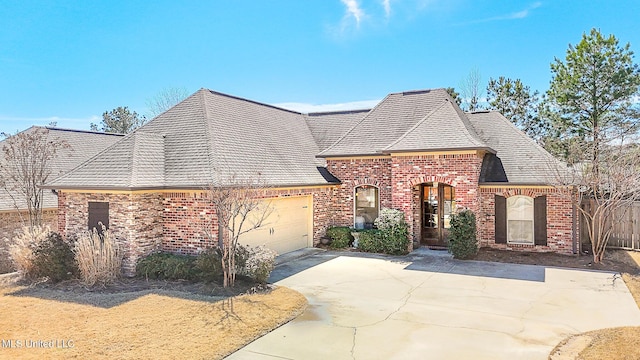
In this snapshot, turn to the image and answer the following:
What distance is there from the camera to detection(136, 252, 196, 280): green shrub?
33.5ft

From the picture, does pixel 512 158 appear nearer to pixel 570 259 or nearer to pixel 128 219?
pixel 570 259

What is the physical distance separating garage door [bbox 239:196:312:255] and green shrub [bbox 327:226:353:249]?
95 centimetres

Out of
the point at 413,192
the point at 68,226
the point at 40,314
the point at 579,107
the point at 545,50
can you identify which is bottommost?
the point at 40,314

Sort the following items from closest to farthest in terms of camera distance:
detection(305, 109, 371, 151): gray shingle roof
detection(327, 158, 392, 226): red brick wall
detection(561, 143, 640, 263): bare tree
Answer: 1. detection(561, 143, 640, 263): bare tree
2. detection(327, 158, 392, 226): red brick wall
3. detection(305, 109, 371, 151): gray shingle roof

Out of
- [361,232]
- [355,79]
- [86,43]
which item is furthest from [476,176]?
[86,43]

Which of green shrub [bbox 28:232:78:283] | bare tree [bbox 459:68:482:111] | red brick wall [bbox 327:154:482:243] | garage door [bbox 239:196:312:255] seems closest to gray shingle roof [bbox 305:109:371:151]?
red brick wall [bbox 327:154:482:243]

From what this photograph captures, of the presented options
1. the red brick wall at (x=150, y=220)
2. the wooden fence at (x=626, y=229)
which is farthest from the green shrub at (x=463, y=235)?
the red brick wall at (x=150, y=220)

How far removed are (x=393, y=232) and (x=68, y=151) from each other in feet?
51.9

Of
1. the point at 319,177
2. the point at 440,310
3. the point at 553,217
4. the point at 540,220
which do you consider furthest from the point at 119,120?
the point at 440,310

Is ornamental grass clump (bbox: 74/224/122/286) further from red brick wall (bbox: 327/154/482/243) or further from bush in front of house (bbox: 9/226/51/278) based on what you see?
red brick wall (bbox: 327/154/482/243)

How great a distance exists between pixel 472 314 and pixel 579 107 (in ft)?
62.8

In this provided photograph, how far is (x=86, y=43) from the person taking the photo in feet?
58.8

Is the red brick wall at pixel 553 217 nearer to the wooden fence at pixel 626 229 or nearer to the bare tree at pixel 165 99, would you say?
the wooden fence at pixel 626 229

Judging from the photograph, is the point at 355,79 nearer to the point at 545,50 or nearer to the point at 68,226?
the point at 545,50
